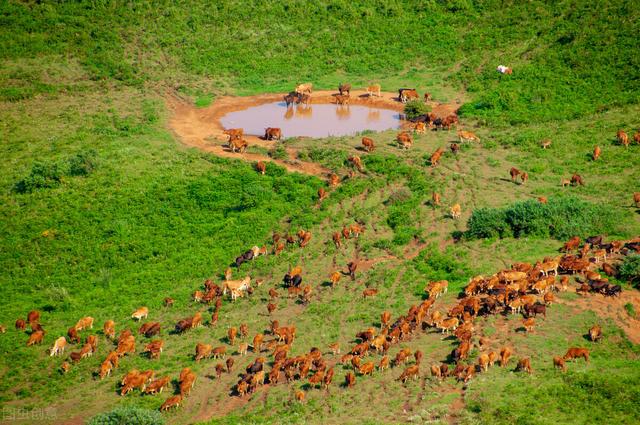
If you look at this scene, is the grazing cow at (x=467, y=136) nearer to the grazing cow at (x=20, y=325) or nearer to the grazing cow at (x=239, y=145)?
the grazing cow at (x=239, y=145)

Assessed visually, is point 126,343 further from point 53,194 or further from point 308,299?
point 53,194

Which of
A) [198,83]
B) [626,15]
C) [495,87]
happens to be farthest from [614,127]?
[198,83]

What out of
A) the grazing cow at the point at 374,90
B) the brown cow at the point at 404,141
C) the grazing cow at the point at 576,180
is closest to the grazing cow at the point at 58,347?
the brown cow at the point at 404,141

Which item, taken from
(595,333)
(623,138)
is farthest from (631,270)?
(623,138)

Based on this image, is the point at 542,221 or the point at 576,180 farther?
the point at 576,180

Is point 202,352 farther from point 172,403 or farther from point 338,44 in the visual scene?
point 338,44

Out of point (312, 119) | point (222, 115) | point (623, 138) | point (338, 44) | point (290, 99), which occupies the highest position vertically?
point (338, 44)

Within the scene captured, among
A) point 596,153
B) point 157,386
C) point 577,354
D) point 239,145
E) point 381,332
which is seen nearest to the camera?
point 577,354
